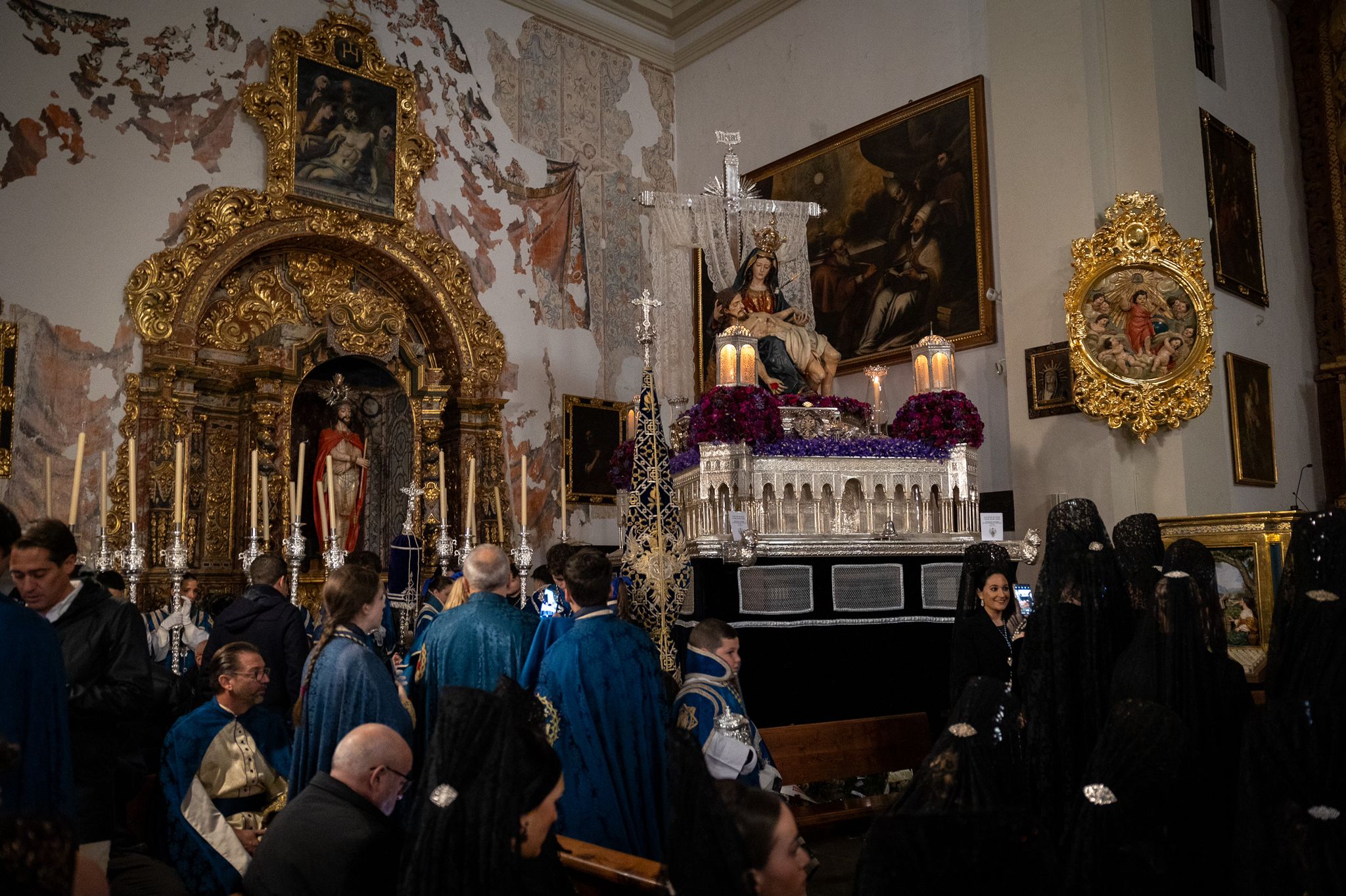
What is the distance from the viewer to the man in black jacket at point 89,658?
12.8 feet

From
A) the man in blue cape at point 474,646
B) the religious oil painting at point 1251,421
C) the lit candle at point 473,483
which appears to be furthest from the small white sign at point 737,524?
the religious oil painting at point 1251,421

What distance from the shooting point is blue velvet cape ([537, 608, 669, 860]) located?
4547 millimetres

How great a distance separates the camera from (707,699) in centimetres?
459

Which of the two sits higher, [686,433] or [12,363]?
[12,363]

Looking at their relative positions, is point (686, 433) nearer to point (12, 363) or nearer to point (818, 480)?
point (818, 480)

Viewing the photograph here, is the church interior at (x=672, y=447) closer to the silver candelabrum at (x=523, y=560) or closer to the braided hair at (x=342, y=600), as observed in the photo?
the braided hair at (x=342, y=600)

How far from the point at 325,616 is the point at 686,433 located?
5050 mm

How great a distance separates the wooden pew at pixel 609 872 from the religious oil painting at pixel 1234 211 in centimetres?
1016

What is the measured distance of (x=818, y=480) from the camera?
8.95 m

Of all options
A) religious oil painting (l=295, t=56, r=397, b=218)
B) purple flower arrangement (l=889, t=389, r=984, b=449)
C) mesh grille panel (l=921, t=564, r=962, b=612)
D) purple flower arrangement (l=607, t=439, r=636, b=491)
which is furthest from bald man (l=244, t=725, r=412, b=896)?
religious oil painting (l=295, t=56, r=397, b=218)

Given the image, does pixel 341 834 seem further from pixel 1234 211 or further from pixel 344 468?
pixel 1234 211

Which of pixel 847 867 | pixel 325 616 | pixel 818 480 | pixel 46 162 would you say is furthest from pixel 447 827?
pixel 46 162

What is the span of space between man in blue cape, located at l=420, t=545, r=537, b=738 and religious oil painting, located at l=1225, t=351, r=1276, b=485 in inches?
342

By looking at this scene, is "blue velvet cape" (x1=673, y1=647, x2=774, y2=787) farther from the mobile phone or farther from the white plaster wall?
the white plaster wall
